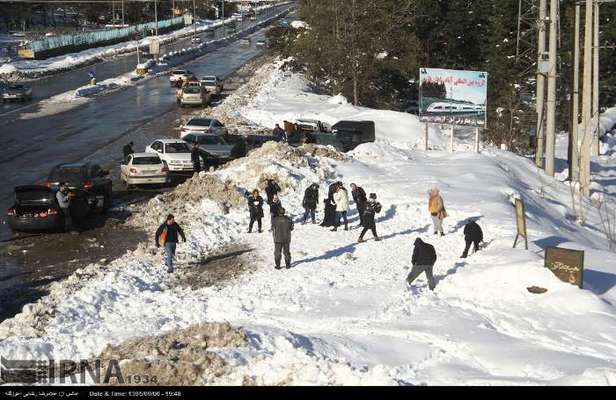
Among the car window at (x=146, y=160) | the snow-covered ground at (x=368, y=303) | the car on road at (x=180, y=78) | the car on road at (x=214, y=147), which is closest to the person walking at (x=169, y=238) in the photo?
the snow-covered ground at (x=368, y=303)

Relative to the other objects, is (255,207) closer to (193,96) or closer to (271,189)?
(271,189)

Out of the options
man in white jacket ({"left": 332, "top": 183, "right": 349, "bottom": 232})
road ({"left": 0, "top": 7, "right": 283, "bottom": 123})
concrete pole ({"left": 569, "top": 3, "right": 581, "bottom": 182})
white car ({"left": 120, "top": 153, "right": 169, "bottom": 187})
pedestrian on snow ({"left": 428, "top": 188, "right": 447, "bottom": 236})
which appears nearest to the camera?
pedestrian on snow ({"left": 428, "top": 188, "right": 447, "bottom": 236})

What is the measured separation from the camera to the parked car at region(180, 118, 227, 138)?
41281 millimetres

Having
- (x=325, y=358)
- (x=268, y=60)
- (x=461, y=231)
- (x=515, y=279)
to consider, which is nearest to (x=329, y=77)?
(x=268, y=60)

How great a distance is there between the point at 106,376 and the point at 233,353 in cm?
202

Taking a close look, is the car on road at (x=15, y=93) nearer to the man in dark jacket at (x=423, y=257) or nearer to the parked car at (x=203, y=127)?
the parked car at (x=203, y=127)

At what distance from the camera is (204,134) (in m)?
38.0

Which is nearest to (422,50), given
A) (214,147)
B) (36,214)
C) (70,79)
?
(214,147)

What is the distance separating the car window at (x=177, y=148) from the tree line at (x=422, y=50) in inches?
894

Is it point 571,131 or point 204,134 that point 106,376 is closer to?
point 204,134

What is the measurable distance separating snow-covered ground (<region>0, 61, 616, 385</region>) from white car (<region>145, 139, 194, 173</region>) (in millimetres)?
4826

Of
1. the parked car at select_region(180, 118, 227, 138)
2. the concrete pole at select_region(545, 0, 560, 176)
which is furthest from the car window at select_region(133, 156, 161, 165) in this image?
the concrete pole at select_region(545, 0, 560, 176)

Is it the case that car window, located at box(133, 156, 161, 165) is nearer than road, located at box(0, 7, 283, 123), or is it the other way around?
car window, located at box(133, 156, 161, 165)

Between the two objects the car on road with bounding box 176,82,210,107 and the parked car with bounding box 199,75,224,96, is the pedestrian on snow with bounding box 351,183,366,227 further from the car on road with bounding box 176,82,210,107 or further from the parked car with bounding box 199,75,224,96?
the parked car with bounding box 199,75,224,96
